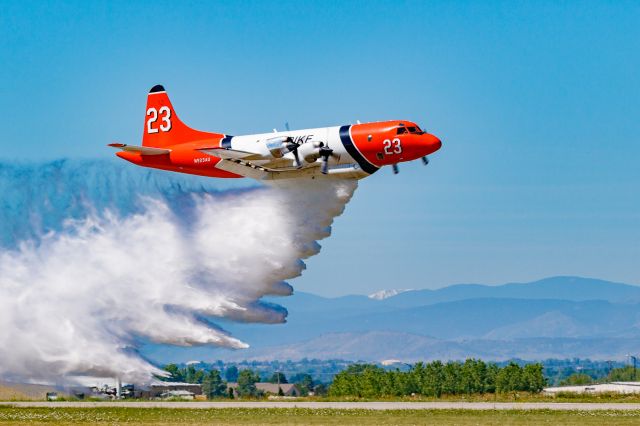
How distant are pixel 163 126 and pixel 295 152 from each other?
9908 millimetres

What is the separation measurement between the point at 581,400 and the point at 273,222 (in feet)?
53.2

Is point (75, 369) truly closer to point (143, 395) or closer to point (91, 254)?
point (91, 254)

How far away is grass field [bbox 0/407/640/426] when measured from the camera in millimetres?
39844

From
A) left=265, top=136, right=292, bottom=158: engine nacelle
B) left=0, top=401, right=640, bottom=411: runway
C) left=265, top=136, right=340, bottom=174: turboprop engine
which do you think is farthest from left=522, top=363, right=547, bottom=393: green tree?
left=265, top=136, right=292, bottom=158: engine nacelle

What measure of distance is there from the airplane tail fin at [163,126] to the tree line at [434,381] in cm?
4326

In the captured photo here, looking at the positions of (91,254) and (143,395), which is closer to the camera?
(91,254)

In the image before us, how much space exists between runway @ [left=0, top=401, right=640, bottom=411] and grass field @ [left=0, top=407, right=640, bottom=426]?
1.58 m

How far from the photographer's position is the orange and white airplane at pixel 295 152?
48.5 meters

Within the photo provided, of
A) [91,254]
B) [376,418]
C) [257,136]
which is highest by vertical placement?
[257,136]

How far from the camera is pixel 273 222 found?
52469 mm

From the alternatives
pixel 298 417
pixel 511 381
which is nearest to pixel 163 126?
pixel 298 417

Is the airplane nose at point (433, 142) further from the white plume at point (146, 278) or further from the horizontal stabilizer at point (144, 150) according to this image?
the horizontal stabilizer at point (144, 150)

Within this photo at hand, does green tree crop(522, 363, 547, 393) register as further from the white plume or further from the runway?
the white plume

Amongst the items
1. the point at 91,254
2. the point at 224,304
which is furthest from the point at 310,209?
the point at 91,254
